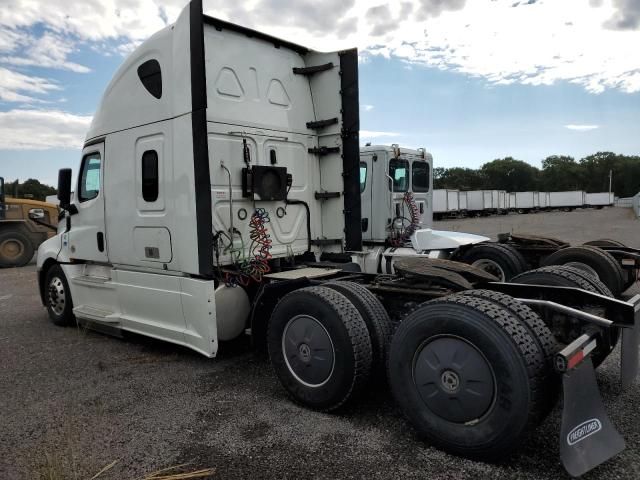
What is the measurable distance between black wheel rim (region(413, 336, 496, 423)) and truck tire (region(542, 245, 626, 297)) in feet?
14.9

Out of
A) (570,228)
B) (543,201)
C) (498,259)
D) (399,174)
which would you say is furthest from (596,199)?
(498,259)

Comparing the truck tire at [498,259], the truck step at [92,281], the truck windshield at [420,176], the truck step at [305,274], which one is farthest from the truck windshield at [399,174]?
the truck step at [92,281]

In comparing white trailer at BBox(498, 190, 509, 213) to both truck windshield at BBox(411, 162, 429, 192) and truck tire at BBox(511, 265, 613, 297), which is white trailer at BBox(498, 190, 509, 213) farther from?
truck tire at BBox(511, 265, 613, 297)

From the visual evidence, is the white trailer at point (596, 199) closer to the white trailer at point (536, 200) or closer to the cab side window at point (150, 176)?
the white trailer at point (536, 200)

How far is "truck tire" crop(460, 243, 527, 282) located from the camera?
768cm

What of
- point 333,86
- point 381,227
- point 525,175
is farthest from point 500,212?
point 525,175

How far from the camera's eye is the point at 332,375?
3689 millimetres

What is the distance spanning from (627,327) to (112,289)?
5.17 meters

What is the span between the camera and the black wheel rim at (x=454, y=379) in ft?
9.48

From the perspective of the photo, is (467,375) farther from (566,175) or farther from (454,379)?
(566,175)

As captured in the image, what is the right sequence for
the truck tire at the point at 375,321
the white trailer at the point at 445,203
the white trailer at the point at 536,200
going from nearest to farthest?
the truck tire at the point at 375,321, the white trailer at the point at 445,203, the white trailer at the point at 536,200

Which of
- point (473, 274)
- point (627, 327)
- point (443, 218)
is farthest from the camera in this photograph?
point (443, 218)

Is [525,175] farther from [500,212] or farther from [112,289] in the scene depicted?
[112,289]

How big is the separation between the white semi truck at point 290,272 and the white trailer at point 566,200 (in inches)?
2416
